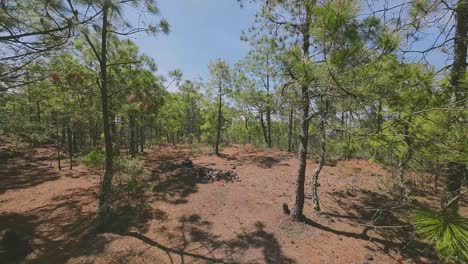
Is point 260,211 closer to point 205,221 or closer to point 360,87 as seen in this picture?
point 205,221

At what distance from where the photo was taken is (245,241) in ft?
22.6

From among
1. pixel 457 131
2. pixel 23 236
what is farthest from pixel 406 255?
pixel 23 236

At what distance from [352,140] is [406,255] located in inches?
214

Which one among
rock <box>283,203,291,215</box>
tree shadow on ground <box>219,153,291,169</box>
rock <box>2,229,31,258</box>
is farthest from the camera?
tree shadow on ground <box>219,153,291,169</box>

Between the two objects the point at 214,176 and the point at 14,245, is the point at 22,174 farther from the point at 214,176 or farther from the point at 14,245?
the point at 214,176

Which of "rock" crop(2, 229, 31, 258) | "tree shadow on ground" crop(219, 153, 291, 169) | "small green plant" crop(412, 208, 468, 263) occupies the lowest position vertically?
"rock" crop(2, 229, 31, 258)

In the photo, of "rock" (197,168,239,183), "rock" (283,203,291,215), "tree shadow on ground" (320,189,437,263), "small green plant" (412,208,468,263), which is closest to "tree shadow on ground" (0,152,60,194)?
"rock" (197,168,239,183)

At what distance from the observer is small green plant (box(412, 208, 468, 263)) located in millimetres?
1309

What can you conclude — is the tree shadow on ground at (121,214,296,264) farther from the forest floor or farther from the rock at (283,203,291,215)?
the rock at (283,203,291,215)

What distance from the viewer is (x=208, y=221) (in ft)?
26.2

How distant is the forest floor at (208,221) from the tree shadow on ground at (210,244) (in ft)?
0.08

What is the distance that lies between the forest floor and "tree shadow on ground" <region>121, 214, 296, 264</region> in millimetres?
26

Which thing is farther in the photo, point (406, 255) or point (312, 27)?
point (406, 255)

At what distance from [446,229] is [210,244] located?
20.5 ft
